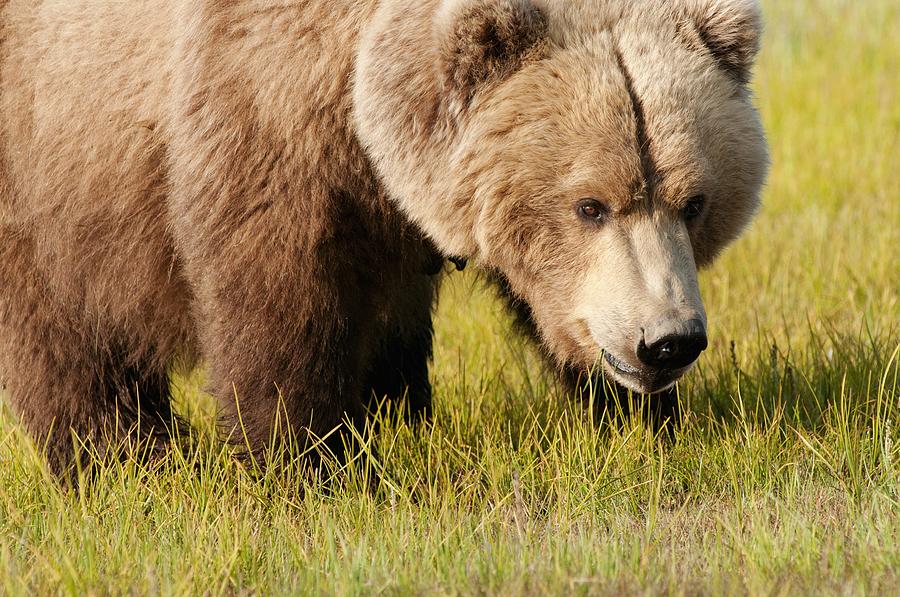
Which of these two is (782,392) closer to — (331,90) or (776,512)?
(776,512)

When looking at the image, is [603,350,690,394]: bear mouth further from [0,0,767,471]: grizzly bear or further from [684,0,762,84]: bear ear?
[684,0,762,84]: bear ear

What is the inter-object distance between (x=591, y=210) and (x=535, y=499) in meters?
0.98

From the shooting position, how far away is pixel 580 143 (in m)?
3.65

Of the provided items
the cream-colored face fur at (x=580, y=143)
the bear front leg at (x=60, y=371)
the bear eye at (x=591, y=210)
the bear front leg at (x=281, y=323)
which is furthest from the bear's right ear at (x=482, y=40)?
the bear front leg at (x=60, y=371)

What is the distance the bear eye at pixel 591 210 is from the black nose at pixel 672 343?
1.32 ft

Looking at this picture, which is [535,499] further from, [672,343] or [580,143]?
[580,143]

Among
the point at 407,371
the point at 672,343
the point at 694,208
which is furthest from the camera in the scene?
the point at 407,371

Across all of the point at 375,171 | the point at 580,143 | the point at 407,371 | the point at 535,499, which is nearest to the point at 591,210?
the point at 580,143

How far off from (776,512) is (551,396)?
4.53 feet

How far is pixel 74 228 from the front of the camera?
4.41 meters

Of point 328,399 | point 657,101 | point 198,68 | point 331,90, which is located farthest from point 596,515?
point 198,68

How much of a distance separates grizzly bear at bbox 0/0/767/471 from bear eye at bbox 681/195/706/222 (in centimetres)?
3

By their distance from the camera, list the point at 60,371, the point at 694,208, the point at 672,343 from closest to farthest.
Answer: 1. the point at 672,343
2. the point at 694,208
3. the point at 60,371

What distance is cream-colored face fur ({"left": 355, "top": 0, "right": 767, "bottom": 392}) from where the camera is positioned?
362 centimetres
